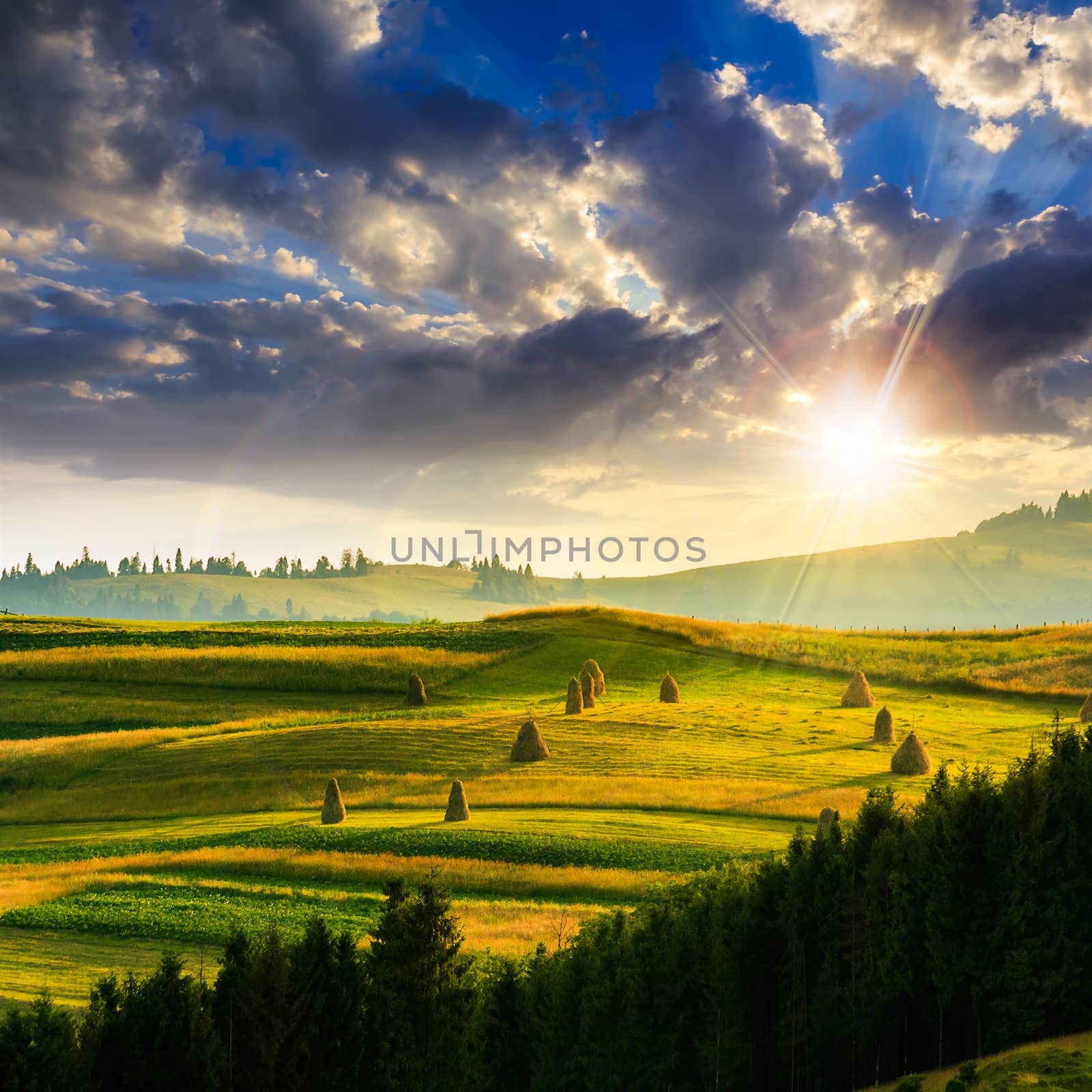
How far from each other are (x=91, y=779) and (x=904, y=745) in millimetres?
44767

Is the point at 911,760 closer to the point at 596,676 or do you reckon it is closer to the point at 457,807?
the point at 457,807

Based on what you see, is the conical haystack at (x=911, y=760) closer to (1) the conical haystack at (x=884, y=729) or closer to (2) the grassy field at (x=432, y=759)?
(2) the grassy field at (x=432, y=759)

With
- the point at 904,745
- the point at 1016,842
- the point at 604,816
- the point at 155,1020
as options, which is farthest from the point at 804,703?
the point at 155,1020

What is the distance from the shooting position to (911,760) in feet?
145

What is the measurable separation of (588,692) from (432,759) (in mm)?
15606

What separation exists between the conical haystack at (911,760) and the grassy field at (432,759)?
1.74 m

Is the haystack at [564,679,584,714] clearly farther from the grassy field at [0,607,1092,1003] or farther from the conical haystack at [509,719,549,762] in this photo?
the conical haystack at [509,719,549,762]

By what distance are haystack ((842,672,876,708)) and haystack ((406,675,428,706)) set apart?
3051cm

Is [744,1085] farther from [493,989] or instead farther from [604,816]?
[604,816]

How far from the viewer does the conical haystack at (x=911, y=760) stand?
4384 cm

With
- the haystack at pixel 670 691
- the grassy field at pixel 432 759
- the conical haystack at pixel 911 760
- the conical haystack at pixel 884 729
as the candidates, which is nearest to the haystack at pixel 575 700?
the grassy field at pixel 432 759

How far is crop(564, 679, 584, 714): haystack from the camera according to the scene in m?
60.4

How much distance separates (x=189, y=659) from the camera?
7938 centimetres

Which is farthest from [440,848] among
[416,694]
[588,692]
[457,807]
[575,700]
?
[416,694]
